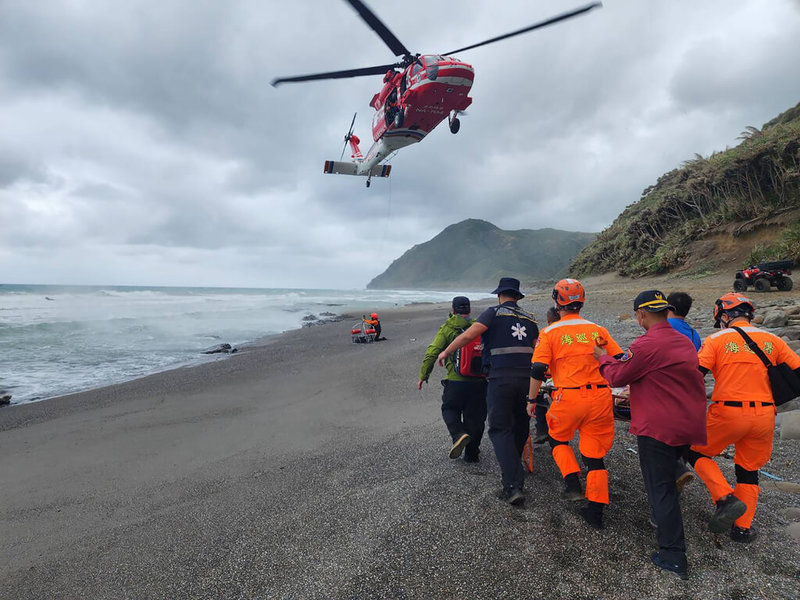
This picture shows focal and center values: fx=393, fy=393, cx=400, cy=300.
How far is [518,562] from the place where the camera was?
282cm

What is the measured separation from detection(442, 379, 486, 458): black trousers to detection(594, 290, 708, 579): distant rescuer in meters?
1.80

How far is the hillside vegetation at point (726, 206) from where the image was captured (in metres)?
20.8

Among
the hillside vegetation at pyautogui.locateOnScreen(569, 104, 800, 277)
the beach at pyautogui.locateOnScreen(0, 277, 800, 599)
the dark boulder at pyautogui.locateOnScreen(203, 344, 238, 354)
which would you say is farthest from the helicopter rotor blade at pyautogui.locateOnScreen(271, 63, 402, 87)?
the hillside vegetation at pyautogui.locateOnScreen(569, 104, 800, 277)

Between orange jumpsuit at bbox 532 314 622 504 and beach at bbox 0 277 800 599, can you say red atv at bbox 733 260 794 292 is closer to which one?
beach at bbox 0 277 800 599

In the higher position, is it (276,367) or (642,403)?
(642,403)

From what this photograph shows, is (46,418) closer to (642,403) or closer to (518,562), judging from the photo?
(518,562)

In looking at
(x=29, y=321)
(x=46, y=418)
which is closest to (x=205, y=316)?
(x=29, y=321)

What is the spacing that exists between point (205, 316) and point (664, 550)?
3397cm

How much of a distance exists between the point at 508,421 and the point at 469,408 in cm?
82

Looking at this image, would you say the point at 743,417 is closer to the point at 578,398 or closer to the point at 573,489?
the point at 578,398

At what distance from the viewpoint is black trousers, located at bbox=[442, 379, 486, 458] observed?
461cm

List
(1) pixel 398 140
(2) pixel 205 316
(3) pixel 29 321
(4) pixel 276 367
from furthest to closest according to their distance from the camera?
1. (2) pixel 205 316
2. (3) pixel 29 321
3. (1) pixel 398 140
4. (4) pixel 276 367

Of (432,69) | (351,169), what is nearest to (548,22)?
(432,69)

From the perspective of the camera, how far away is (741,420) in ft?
9.97
